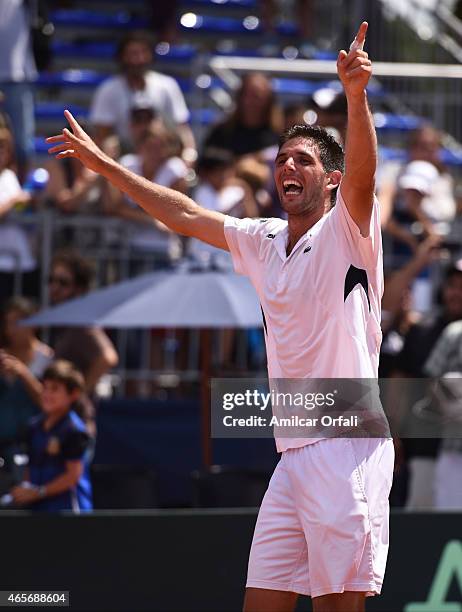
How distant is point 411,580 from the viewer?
7742mm

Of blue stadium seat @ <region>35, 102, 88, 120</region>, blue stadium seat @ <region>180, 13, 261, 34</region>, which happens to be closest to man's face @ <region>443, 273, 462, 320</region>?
blue stadium seat @ <region>35, 102, 88, 120</region>

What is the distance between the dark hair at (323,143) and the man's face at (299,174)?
0.02 metres

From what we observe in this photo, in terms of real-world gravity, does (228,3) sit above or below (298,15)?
above

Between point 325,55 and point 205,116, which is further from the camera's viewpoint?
point 325,55

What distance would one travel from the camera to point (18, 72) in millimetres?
10789

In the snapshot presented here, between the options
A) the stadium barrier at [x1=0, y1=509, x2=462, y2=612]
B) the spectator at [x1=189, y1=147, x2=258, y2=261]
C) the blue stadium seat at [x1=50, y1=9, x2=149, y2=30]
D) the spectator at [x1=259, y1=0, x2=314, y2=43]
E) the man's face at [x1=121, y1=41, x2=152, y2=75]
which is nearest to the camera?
the stadium barrier at [x1=0, y1=509, x2=462, y2=612]

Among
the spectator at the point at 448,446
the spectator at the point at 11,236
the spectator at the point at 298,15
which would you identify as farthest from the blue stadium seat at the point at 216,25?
the spectator at the point at 448,446

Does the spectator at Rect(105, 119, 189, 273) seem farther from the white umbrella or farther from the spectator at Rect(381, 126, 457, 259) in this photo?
the spectator at Rect(381, 126, 457, 259)

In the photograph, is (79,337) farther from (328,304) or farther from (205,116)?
(328,304)

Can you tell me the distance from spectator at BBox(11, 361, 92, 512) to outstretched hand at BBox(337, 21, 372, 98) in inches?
151

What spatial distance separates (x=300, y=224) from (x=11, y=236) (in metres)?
4.90

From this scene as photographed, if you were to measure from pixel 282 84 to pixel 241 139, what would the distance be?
9.50 ft

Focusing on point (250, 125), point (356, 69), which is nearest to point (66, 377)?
point (250, 125)

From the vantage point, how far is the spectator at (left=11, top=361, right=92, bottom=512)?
7.96 meters
